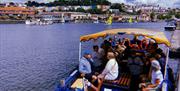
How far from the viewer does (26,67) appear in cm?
4112

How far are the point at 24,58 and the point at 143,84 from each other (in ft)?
118

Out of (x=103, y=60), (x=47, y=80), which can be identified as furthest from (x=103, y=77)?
(x=47, y=80)

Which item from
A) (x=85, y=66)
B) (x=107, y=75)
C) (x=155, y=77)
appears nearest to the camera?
(x=155, y=77)

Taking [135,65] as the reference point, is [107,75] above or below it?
below

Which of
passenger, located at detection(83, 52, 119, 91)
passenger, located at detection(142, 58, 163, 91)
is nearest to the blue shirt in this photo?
passenger, located at detection(83, 52, 119, 91)

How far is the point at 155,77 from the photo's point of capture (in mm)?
15805

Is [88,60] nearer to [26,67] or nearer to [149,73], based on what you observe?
[149,73]

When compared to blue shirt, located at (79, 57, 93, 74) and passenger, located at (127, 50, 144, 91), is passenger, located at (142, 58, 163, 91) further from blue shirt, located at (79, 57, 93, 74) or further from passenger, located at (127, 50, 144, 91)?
blue shirt, located at (79, 57, 93, 74)

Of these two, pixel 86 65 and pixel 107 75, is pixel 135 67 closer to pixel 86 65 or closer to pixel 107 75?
pixel 107 75

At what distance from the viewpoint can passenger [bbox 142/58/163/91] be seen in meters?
15.7

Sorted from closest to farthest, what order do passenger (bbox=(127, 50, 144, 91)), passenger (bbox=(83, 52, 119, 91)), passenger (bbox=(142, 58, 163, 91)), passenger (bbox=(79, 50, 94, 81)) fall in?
passenger (bbox=(142, 58, 163, 91)) → passenger (bbox=(83, 52, 119, 91)) → passenger (bbox=(127, 50, 144, 91)) → passenger (bbox=(79, 50, 94, 81))

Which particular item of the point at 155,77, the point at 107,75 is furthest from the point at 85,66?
the point at 155,77

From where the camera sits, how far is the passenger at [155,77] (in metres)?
15.7

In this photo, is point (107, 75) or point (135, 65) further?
point (135, 65)
